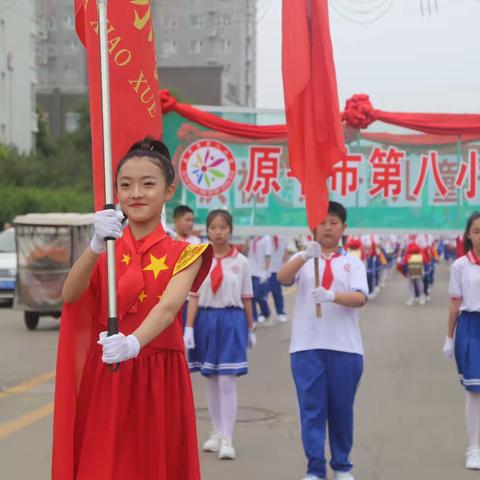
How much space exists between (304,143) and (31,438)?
10.2 ft

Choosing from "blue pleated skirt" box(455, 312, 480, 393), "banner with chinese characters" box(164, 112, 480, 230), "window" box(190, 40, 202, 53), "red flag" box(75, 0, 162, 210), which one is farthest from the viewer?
"window" box(190, 40, 202, 53)

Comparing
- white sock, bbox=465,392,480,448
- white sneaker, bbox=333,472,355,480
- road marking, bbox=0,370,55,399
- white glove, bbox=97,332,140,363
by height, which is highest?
white glove, bbox=97,332,140,363

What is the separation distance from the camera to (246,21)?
37.8 feet

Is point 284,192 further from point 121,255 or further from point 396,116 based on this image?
point 121,255

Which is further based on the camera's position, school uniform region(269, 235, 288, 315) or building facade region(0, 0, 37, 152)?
building facade region(0, 0, 37, 152)

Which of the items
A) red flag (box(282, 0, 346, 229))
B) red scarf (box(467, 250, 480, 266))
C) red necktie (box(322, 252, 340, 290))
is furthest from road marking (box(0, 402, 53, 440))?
red scarf (box(467, 250, 480, 266))

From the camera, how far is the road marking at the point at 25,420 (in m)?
8.18

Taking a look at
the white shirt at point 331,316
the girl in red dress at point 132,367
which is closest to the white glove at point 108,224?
the girl in red dress at point 132,367

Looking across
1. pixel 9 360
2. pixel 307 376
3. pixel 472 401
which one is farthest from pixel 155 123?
pixel 9 360

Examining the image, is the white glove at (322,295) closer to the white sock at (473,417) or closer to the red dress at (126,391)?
the white sock at (473,417)

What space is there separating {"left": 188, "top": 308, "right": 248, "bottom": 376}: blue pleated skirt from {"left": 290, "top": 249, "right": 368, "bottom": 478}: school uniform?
4.05 ft

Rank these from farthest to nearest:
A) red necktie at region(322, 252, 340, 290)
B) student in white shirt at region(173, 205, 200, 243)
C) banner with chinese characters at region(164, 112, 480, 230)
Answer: banner with chinese characters at region(164, 112, 480, 230) → student in white shirt at region(173, 205, 200, 243) → red necktie at region(322, 252, 340, 290)

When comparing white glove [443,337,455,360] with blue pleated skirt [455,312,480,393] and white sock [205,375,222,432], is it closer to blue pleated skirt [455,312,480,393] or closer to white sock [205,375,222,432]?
blue pleated skirt [455,312,480,393]

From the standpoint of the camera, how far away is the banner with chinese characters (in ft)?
36.2
